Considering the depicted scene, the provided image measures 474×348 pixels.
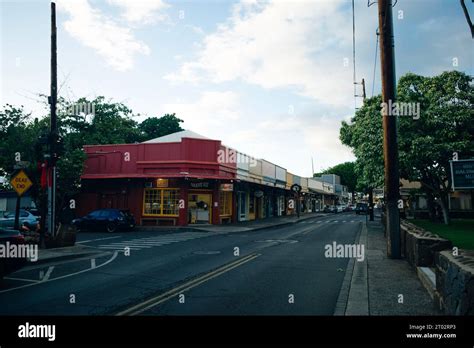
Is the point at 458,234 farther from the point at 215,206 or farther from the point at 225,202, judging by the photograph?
the point at 225,202

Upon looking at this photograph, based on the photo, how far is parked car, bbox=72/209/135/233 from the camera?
24.3 metres

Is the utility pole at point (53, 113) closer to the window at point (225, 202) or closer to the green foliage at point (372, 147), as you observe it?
the window at point (225, 202)

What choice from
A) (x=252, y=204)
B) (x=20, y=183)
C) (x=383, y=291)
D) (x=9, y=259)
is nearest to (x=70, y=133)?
(x=252, y=204)

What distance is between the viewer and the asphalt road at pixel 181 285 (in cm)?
637

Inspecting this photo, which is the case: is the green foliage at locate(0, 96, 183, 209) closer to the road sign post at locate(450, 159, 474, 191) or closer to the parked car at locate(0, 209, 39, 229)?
the parked car at locate(0, 209, 39, 229)

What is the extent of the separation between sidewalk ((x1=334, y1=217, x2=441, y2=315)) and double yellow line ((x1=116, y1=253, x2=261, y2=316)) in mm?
3112

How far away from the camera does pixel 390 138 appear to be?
1117 cm

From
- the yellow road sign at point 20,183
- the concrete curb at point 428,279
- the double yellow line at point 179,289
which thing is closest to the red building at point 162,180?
the yellow road sign at point 20,183

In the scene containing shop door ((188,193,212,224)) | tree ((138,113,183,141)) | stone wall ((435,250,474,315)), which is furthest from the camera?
tree ((138,113,183,141))

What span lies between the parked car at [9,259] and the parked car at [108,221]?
15.9m

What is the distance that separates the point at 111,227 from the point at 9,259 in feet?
54.3

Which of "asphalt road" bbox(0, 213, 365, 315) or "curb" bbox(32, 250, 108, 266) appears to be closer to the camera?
"asphalt road" bbox(0, 213, 365, 315)

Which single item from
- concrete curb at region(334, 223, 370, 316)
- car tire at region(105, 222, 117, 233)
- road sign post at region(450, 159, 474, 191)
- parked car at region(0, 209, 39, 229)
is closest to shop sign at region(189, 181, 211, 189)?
car tire at region(105, 222, 117, 233)
